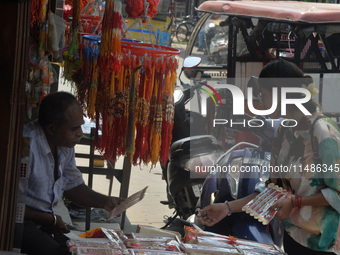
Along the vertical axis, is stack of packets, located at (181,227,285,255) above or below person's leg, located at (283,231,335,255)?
above

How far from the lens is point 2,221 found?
85.4 inches

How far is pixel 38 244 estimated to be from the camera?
2850 mm

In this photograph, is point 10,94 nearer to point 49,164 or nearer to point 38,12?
point 49,164

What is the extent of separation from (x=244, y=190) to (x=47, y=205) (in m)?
1.31

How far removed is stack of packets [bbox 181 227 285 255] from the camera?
2645 millimetres

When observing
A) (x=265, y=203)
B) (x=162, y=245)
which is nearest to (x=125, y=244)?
(x=162, y=245)

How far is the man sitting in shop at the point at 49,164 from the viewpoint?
2930 millimetres

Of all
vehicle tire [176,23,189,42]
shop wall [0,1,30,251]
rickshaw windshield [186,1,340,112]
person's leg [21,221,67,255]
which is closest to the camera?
shop wall [0,1,30,251]

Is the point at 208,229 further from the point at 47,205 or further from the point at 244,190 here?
the point at 47,205

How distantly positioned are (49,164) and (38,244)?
0.44m

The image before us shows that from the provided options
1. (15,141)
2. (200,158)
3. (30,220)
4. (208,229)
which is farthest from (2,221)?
(200,158)

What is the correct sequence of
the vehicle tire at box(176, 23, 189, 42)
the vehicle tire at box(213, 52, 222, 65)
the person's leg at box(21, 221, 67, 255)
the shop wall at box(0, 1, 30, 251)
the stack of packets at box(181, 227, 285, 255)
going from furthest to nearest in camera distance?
1. the vehicle tire at box(176, 23, 189, 42)
2. the vehicle tire at box(213, 52, 222, 65)
3. the person's leg at box(21, 221, 67, 255)
4. the stack of packets at box(181, 227, 285, 255)
5. the shop wall at box(0, 1, 30, 251)

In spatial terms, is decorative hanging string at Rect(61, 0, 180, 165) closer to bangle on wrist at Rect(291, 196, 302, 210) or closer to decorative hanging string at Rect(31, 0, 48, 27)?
decorative hanging string at Rect(31, 0, 48, 27)

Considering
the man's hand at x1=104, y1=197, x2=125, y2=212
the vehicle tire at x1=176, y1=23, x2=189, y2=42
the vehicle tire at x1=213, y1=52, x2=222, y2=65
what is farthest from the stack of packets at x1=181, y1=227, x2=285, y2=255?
the vehicle tire at x1=176, y1=23, x2=189, y2=42
